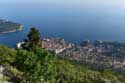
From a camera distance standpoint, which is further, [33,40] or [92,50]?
[92,50]

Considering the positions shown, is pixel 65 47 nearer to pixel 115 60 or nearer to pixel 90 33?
pixel 115 60

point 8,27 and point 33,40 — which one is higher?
point 33,40

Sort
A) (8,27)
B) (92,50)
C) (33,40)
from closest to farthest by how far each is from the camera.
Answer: (33,40) < (92,50) < (8,27)

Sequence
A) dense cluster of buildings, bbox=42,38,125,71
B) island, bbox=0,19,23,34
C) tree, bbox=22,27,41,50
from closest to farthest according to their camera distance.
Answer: tree, bbox=22,27,41,50 → dense cluster of buildings, bbox=42,38,125,71 → island, bbox=0,19,23,34

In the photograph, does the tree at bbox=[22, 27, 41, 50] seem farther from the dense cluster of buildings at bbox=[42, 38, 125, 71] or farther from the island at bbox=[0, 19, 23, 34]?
the island at bbox=[0, 19, 23, 34]

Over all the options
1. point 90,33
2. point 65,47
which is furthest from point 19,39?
point 90,33

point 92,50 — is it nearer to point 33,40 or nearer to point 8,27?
point 8,27

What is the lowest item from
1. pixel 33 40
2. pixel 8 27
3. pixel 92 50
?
pixel 92 50

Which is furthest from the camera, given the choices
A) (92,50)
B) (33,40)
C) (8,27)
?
(8,27)

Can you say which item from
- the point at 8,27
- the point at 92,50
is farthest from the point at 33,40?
the point at 8,27

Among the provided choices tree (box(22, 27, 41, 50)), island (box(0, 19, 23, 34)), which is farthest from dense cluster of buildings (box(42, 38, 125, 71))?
tree (box(22, 27, 41, 50))
